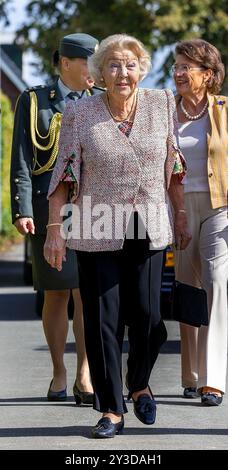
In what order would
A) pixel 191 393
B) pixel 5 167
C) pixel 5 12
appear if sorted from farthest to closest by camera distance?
pixel 5 167 < pixel 5 12 < pixel 191 393

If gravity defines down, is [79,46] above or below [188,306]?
above

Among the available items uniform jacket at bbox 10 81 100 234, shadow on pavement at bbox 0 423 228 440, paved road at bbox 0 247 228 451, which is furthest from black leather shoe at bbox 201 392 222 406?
uniform jacket at bbox 10 81 100 234

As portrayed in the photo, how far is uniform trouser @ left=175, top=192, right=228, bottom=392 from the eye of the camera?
789 centimetres

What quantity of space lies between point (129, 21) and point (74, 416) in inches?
974

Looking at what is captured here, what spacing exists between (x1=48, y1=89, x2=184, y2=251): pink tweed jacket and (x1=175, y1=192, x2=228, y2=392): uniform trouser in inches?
45.4

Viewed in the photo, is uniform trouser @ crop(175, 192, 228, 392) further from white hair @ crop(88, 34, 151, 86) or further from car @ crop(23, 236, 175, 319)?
car @ crop(23, 236, 175, 319)

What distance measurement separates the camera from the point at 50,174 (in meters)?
8.05

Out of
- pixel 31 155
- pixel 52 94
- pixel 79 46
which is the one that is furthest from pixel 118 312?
pixel 79 46

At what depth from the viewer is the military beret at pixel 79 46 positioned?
8.16m

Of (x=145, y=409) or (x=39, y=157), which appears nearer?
(x=145, y=409)

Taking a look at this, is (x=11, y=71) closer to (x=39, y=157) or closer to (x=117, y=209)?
(x=39, y=157)

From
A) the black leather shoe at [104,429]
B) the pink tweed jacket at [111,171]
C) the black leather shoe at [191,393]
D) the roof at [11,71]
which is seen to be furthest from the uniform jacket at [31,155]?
the roof at [11,71]

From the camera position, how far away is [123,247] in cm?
691

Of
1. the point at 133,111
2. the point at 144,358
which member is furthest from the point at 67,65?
the point at 144,358
